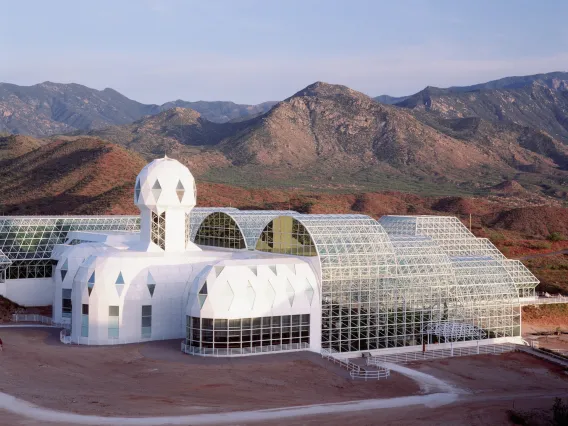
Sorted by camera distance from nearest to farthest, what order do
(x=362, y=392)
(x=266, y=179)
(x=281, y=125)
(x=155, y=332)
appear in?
(x=362, y=392) < (x=155, y=332) < (x=266, y=179) < (x=281, y=125)

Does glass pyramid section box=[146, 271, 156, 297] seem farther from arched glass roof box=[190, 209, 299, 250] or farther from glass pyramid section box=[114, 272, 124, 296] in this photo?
arched glass roof box=[190, 209, 299, 250]

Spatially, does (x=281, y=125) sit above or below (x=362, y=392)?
above

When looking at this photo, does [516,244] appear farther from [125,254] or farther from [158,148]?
[158,148]

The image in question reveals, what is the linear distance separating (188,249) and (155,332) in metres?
7.55

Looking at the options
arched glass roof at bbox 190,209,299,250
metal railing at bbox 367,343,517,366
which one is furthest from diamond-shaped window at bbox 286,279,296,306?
arched glass roof at bbox 190,209,299,250

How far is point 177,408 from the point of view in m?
32.6

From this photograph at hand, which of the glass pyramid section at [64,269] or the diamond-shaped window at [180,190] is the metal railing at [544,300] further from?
the glass pyramid section at [64,269]

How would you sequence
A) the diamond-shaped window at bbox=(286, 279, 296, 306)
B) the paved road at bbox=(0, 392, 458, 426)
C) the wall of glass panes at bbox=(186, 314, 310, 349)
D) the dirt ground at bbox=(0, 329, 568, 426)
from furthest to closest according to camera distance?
the diamond-shaped window at bbox=(286, 279, 296, 306) < the wall of glass panes at bbox=(186, 314, 310, 349) < the dirt ground at bbox=(0, 329, 568, 426) < the paved road at bbox=(0, 392, 458, 426)

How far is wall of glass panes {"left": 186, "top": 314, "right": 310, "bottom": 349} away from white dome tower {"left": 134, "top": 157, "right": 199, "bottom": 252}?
30.7 ft

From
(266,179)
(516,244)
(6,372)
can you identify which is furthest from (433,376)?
(266,179)

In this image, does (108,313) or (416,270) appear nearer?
(108,313)

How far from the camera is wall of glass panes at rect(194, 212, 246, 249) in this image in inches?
2303

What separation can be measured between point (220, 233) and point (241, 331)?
18.5 m

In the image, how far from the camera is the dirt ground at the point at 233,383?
3319 centimetres
